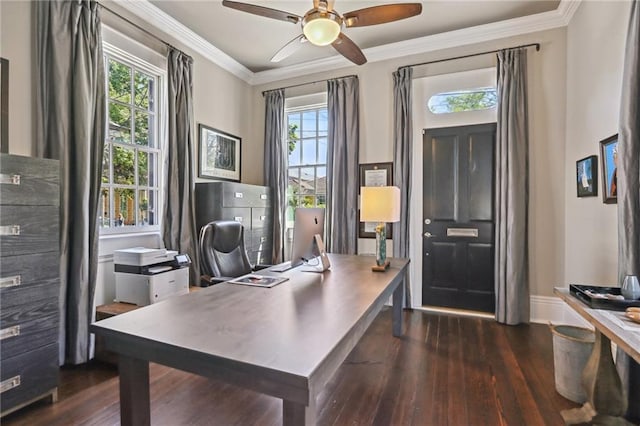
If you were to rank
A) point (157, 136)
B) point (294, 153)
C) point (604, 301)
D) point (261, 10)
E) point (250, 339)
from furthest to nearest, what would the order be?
point (294, 153) → point (157, 136) → point (261, 10) → point (604, 301) → point (250, 339)

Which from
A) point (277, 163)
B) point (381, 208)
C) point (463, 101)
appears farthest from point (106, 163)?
point (463, 101)

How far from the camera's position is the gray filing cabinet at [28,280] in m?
1.72

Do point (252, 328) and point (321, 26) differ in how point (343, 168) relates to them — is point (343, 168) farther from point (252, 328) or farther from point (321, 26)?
point (252, 328)

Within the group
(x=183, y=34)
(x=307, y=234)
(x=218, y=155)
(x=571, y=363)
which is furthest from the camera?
(x=218, y=155)

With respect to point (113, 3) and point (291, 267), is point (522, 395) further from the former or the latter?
point (113, 3)

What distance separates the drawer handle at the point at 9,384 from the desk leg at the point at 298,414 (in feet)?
5.82

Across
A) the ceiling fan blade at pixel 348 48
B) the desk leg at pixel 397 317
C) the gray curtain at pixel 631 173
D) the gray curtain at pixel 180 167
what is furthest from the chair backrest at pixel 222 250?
the gray curtain at pixel 631 173

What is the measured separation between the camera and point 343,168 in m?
4.10

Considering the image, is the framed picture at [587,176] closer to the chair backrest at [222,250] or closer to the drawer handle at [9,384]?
the chair backrest at [222,250]

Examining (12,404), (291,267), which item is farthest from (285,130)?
(12,404)

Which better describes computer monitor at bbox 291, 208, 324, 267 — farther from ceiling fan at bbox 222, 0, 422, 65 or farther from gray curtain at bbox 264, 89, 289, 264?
gray curtain at bbox 264, 89, 289, 264

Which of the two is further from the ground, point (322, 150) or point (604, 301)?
point (322, 150)

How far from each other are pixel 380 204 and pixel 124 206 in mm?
2422

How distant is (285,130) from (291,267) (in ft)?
9.10
